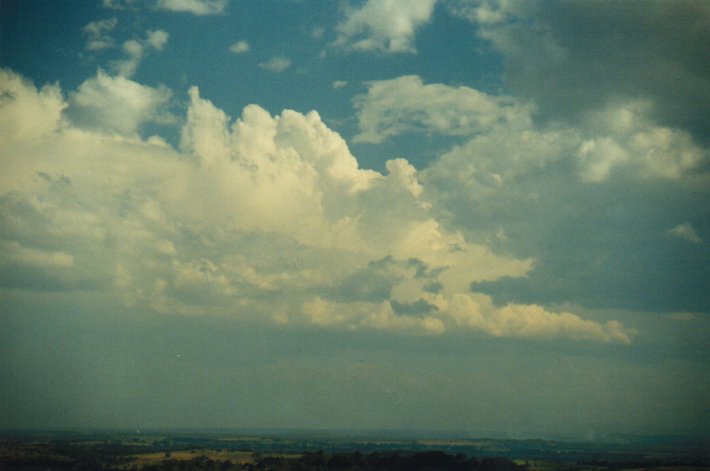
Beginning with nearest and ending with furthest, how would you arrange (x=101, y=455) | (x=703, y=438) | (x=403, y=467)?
(x=403, y=467), (x=101, y=455), (x=703, y=438)

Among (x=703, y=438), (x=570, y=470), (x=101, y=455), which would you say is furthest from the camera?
(x=703, y=438)

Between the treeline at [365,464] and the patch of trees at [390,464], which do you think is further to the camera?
the treeline at [365,464]

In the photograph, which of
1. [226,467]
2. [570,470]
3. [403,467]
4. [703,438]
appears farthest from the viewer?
[703,438]

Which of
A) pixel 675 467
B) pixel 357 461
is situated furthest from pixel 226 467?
pixel 675 467

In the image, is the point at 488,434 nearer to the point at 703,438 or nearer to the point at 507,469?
the point at 703,438

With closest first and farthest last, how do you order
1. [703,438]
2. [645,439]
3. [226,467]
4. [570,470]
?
[226,467], [570,470], [703,438], [645,439]

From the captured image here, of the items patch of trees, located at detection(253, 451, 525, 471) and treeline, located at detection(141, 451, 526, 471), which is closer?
patch of trees, located at detection(253, 451, 525, 471)

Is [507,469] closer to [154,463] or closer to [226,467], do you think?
[226,467]

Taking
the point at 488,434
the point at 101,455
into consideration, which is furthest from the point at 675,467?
the point at 488,434

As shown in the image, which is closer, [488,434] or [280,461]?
[280,461]

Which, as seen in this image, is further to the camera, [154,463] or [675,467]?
[154,463]
